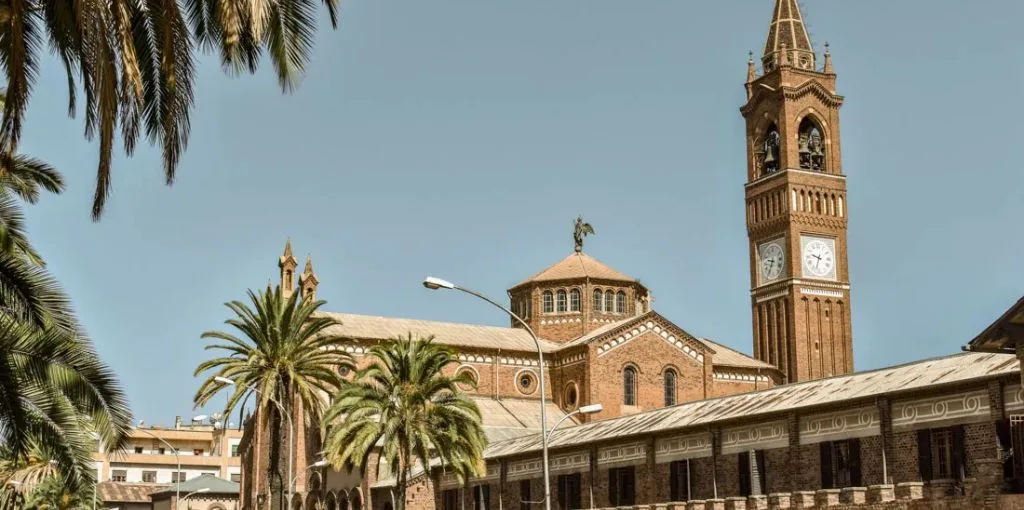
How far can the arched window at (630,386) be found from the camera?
7494 cm

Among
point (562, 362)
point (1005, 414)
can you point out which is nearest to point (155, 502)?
point (562, 362)

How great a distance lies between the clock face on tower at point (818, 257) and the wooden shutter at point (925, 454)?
46.3 m

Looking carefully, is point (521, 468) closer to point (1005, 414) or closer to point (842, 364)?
point (1005, 414)

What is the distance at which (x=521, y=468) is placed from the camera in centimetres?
5500

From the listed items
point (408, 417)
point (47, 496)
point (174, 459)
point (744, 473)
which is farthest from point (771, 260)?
point (174, 459)

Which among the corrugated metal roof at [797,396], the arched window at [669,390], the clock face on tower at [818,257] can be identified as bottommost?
the corrugated metal roof at [797,396]

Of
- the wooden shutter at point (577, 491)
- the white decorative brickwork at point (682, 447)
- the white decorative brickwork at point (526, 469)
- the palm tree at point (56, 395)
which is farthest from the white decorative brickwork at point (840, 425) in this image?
the palm tree at point (56, 395)

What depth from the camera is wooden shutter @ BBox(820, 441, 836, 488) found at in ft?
133

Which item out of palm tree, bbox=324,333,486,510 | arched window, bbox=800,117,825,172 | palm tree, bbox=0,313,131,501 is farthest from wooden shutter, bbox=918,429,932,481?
arched window, bbox=800,117,825,172

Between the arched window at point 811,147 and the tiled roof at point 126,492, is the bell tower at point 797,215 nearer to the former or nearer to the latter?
the arched window at point 811,147

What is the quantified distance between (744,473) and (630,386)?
3158 centimetres

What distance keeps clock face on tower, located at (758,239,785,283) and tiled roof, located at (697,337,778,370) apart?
207 inches

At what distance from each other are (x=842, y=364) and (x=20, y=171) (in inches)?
2700

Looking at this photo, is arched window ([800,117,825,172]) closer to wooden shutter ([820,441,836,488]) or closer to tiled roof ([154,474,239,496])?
tiled roof ([154,474,239,496])
